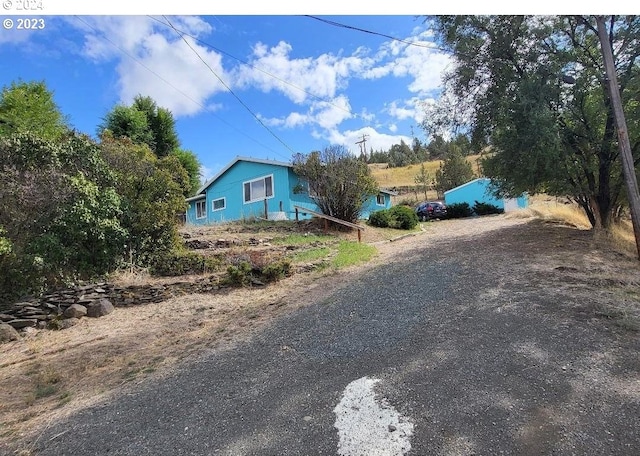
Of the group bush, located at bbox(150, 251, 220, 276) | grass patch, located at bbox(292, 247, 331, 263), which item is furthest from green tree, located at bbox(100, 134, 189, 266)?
grass patch, located at bbox(292, 247, 331, 263)

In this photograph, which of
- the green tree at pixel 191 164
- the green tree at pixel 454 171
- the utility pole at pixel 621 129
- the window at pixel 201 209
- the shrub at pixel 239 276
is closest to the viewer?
the utility pole at pixel 621 129

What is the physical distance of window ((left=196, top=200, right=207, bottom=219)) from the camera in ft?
77.7

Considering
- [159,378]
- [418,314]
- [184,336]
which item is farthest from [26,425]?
[418,314]

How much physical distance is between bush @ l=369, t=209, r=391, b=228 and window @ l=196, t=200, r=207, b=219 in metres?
11.9

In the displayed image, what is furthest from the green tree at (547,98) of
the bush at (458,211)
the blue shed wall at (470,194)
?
the blue shed wall at (470,194)

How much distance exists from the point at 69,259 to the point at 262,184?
1203 centimetres

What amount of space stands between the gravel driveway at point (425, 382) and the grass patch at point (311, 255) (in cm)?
360

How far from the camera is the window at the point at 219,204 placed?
70.7 feet

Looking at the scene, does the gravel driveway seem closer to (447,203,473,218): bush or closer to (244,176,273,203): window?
(244,176,273,203): window

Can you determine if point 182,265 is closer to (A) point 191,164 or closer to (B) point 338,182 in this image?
(B) point 338,182

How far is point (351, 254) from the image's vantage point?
1043 cm

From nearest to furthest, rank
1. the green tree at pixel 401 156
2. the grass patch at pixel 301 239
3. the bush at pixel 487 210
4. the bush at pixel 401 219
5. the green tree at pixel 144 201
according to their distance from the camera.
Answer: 1. the green tree at pixel 144 201
2. the grass patch at pixel 301 239
3. the bush at pixel 401 219
4. the bush at pixel 487 210
5. the green tree at pixel 401 156

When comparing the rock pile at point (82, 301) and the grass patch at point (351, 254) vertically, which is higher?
the grass patch at point (351, 254)

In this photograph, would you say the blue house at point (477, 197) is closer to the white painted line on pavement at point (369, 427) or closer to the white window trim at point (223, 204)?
the white window trim at point (223, 204)
